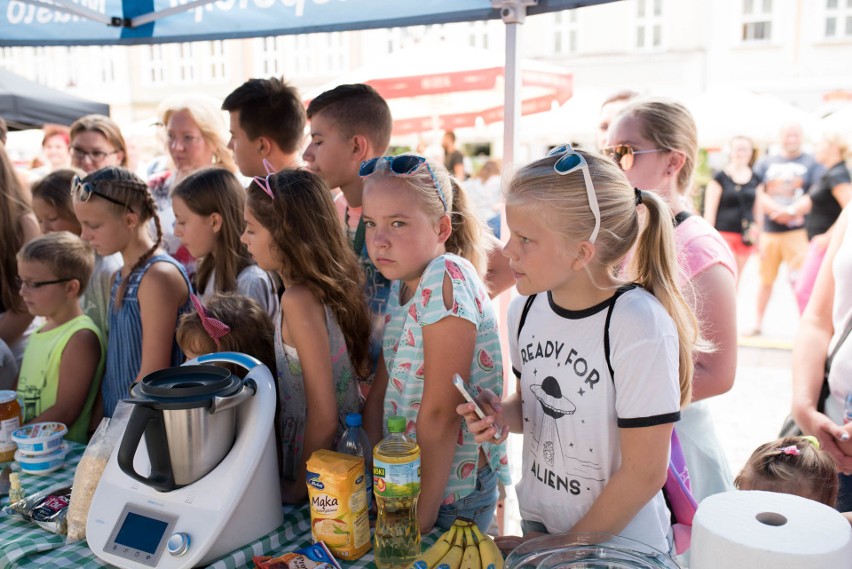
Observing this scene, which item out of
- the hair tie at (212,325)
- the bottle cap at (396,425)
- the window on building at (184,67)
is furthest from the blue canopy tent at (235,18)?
the window on building at (184,67)

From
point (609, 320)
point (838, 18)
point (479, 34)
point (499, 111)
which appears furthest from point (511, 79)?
point (479, 34)

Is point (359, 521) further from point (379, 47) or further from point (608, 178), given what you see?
point (379, 47)

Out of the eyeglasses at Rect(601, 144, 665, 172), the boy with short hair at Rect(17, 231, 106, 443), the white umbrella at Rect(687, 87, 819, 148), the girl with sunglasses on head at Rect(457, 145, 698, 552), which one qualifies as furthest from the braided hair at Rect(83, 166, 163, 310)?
the white umbrella at Rect(687, 87, 819, 148)

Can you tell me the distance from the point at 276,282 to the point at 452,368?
3.28ft

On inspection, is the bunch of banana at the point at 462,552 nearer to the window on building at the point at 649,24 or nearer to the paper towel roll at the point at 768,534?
the paper towel roll at the point at 768,534

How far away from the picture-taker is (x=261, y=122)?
104 inches

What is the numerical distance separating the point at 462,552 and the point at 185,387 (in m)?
0.63

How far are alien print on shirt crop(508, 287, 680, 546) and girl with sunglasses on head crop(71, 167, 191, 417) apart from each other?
1.15 m

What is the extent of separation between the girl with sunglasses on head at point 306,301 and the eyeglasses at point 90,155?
2.45m

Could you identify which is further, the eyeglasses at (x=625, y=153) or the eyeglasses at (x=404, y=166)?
the eyeglasses at (x=625, y=153)

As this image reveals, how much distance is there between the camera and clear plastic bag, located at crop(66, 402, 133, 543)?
1418 mm

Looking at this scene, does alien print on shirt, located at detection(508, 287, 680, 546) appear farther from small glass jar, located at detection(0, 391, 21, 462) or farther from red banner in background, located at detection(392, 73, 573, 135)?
red banner in background, located at detection(392, 73, 573, 135)

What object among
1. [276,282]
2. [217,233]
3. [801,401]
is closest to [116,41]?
[217,233]

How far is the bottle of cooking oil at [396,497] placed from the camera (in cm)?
128
